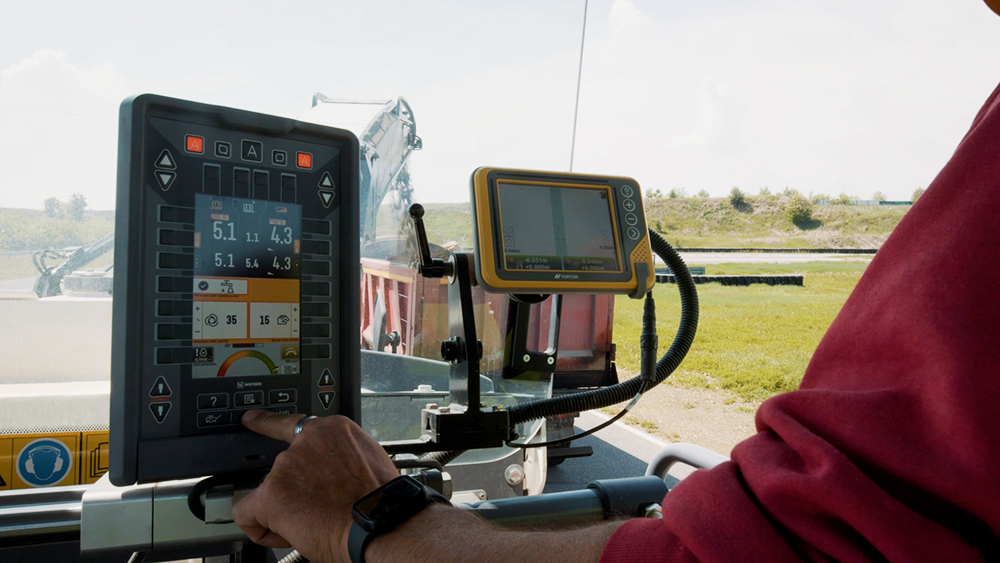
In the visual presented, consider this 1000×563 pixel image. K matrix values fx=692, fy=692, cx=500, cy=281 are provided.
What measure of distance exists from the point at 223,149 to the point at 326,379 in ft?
0.97

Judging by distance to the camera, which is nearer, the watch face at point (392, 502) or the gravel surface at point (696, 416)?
the watch face at point (392, 502)

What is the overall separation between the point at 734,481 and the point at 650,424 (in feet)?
24.2

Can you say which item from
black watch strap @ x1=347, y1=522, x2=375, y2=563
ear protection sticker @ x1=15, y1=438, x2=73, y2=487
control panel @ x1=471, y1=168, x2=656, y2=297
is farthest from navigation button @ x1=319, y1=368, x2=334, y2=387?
ear protection sticker @ x1=15, y1=438, x2=73, y2=487

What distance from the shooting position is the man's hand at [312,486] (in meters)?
0.70

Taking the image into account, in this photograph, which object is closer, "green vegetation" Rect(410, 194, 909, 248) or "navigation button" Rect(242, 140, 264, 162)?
"navigation button" Rect(242, 140, 264, 162)

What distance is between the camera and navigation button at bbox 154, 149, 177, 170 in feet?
2.49

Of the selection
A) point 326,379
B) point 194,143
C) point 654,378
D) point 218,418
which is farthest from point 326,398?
point 654,378

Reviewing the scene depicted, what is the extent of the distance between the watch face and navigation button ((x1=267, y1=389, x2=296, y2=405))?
190 mm

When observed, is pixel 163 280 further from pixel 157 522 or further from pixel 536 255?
pixel 536 255

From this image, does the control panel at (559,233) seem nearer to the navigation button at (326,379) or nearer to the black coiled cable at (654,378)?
the black coiled cable at (654,378)

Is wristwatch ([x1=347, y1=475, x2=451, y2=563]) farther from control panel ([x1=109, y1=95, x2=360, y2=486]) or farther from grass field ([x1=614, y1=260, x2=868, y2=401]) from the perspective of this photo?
grass field ([x1=614, y1=260, x2=868, y2=401])

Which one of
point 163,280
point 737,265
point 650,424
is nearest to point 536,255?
point 163,280

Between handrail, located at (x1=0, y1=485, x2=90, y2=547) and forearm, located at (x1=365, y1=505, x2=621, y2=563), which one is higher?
forearm, located at (x1=365, y1=505, x2=621, y2=563)

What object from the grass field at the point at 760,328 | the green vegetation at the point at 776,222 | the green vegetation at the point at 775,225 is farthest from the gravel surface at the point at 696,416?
the green vegetation at the point at 775,225
